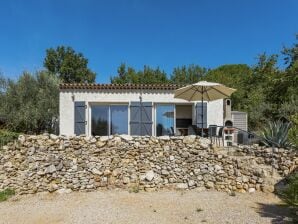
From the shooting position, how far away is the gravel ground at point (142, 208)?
250 inches

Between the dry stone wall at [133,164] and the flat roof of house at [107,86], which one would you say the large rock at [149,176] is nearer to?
the dry stone wall at [133,164]

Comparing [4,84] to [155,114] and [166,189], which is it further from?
[166,189]

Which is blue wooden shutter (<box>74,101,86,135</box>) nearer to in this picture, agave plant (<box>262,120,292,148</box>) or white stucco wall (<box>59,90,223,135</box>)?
white stucco wall (<box>59,90,223,135</box>)


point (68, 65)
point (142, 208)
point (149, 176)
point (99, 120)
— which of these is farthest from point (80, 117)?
point (68, 65)

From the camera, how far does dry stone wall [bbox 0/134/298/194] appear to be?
29.2 ft

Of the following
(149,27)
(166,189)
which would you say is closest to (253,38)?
(149,27)

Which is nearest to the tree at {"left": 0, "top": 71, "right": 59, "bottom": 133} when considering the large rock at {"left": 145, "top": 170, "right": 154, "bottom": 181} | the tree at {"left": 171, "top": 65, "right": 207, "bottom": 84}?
the large rock at {"left": 145, "top": 170, "right": 154, "bottom": 181}

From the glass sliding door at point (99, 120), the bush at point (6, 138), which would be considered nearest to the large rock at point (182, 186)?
the bush at point (6, 138)

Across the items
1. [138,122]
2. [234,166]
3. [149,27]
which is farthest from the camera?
[149,27]

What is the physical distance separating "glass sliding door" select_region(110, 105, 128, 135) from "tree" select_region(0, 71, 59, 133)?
5.04m

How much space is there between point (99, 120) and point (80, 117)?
1.01 m

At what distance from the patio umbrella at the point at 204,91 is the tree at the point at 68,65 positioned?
22694 mm

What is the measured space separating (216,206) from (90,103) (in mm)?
8877

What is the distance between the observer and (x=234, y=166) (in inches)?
351
